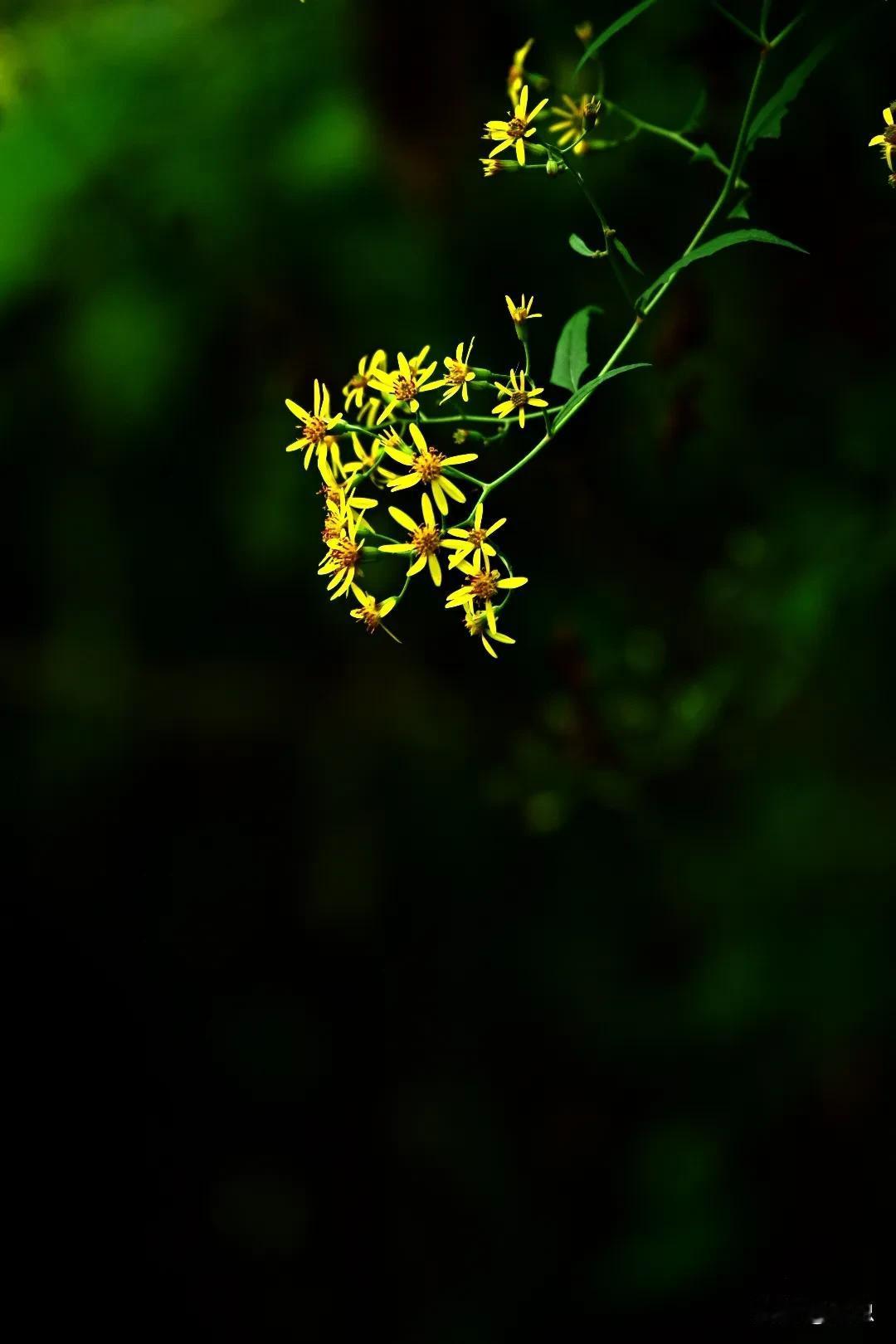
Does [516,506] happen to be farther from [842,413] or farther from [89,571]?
[89,571]

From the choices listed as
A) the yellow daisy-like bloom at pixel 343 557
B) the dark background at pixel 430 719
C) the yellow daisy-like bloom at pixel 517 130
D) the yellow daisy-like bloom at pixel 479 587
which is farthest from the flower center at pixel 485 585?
the dark background at pixel 430 719

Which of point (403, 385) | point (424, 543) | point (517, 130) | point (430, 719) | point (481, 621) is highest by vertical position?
point (430, 719)

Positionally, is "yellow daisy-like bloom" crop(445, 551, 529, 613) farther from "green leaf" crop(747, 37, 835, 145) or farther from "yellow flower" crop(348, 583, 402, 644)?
"green leaf" crop(747, 37, 835, 145)

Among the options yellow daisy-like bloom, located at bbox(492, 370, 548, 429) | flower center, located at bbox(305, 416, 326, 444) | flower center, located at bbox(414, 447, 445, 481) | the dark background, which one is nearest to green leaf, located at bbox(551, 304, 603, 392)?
yellow daisy-like bloom, located at bbox(492, 370, 548, 429)

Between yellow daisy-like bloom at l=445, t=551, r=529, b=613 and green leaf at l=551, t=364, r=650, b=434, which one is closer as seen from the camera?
green leaf at l=551, t=364, r=650, b=434

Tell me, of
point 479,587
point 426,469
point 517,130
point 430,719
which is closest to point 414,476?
point 426,469

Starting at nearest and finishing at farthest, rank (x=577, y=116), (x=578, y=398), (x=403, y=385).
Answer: (x=578, y=398), (x=403, y=385), (x=577, y=116)

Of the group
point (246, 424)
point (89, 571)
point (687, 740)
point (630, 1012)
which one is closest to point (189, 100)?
point (246, 424)

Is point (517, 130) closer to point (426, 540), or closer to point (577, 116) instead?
point (577, 116)
